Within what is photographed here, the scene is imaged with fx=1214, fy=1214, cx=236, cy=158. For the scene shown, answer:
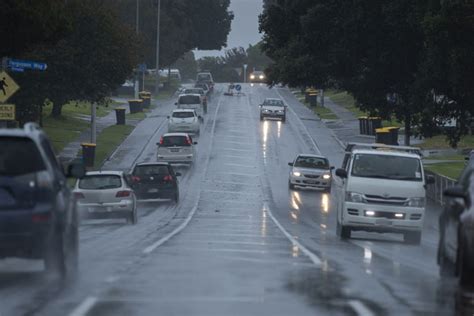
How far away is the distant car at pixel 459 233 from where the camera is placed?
14.7 m

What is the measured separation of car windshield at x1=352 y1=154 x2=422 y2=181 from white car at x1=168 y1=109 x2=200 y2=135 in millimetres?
47954

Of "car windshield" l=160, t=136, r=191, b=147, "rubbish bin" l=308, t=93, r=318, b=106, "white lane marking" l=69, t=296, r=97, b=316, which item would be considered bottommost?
"car windshield" l=160, t=136, r=191, b=147

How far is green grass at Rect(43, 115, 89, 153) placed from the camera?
6897 cm

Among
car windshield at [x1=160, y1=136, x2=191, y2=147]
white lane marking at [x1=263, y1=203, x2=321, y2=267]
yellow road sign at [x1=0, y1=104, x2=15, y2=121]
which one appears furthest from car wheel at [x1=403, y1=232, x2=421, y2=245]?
car windshield at [x1=160, y1=136, x2=191, y2=147]

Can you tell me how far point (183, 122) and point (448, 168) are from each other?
2264 centimetres

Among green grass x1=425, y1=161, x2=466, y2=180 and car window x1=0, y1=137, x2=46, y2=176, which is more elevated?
car window x1=0, y1=137, x2=46, y2=176

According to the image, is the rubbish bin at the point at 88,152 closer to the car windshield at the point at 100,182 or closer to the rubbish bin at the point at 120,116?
the car windshield at the point at 100,182

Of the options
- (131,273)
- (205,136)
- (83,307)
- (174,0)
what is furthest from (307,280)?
(174,0)

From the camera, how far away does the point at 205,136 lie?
7862 cm

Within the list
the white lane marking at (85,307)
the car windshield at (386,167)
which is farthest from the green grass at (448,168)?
the white lane marking at (85,307)

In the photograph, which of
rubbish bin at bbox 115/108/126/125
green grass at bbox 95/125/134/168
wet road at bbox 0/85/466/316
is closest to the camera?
wet road at bbox 0/85/466/316

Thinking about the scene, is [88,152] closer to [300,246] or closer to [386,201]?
[386,201]

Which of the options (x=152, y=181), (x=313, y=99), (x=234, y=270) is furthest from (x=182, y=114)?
(x=234, y=270)

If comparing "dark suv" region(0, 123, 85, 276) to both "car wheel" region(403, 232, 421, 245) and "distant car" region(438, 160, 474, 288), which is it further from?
"car wheel" region(403, 232, 421, 245)
